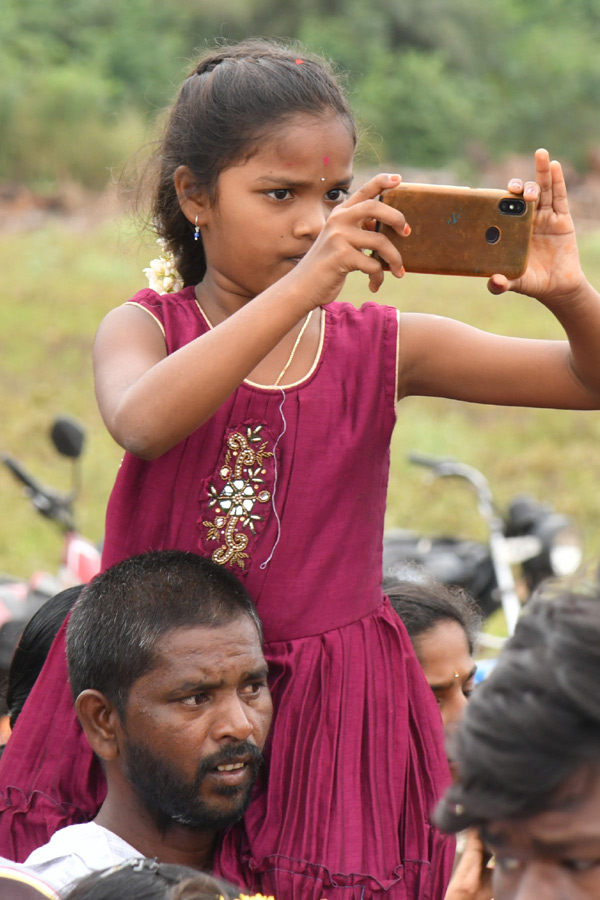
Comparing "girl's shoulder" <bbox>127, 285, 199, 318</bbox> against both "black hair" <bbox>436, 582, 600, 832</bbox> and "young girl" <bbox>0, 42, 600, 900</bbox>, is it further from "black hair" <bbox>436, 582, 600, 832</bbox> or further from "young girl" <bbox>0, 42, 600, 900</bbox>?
"black hair" <bbox>436, 582, 600, 832</bbox>

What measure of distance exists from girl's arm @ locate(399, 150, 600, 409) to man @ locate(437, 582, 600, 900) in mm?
909

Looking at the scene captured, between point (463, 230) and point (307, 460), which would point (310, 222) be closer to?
point (463, 230)

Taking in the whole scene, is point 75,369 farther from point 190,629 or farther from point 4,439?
point 190,629

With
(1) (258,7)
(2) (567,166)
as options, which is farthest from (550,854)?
(1) (258,7)

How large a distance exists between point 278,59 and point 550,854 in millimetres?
1557

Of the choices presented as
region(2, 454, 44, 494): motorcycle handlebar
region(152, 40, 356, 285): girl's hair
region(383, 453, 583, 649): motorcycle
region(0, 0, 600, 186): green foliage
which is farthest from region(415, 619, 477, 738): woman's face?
region(0, 0, 600, 186): green foliage

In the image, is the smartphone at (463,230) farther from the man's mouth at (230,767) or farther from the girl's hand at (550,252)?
the man's mouth at (230,767)

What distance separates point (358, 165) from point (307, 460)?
4.26 meters

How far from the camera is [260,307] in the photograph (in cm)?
194

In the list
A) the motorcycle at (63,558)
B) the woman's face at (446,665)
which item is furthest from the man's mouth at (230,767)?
the motorcycle at (63,558)

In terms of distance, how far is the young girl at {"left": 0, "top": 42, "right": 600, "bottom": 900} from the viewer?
2.14 metres

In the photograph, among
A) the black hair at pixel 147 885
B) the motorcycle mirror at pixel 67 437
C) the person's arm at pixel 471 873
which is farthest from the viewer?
the motorcycle mirror at pixel 67 437

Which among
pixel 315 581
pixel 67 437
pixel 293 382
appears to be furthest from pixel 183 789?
pixel 67 437

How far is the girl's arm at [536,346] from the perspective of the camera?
6.89 feet
